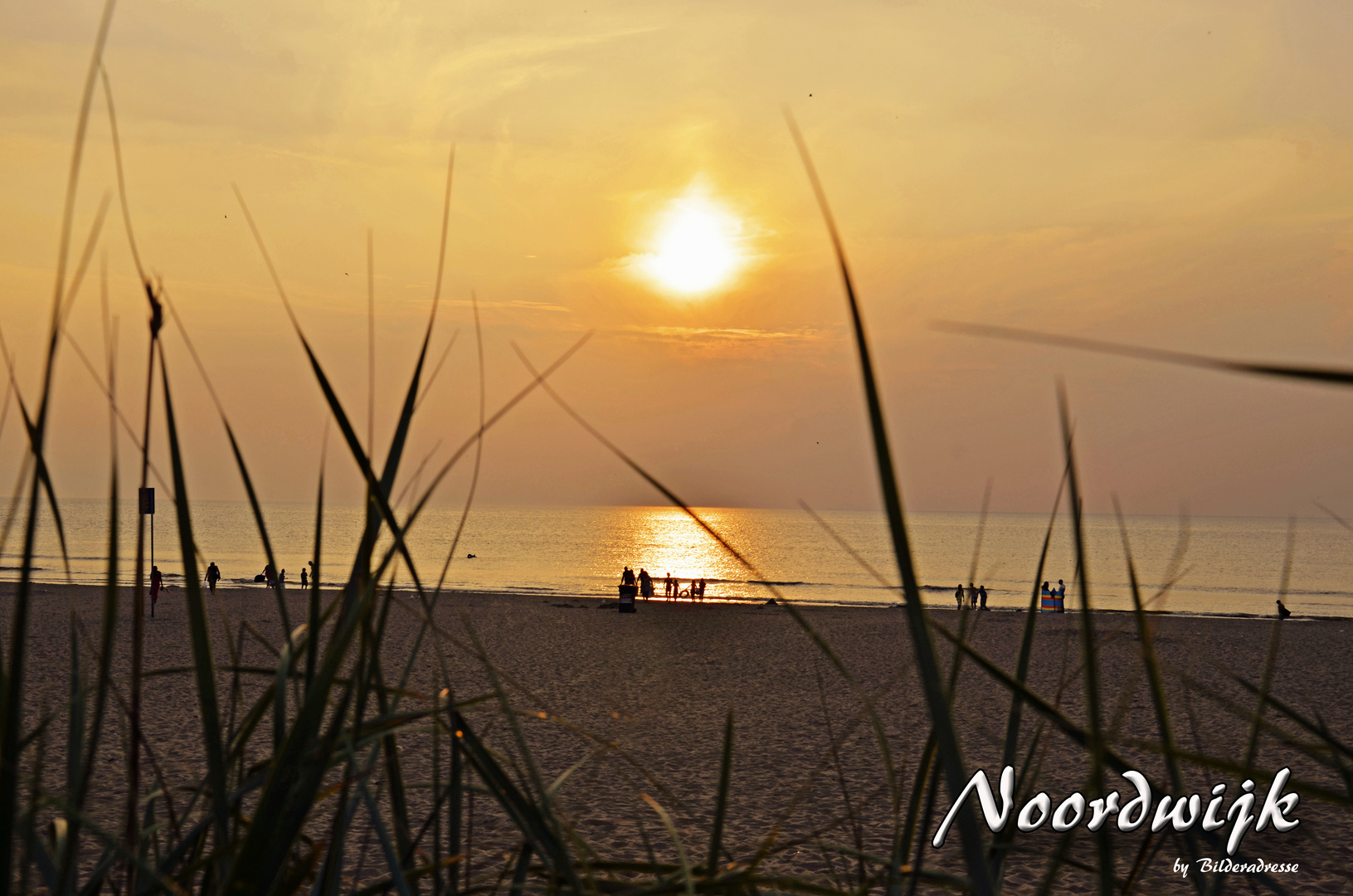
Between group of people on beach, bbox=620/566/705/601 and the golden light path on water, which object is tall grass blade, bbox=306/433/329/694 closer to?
group of people on beach, bbox=620/566/705/601

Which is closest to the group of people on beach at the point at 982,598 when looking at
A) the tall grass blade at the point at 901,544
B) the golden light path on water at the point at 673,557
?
the tall grass blade at the point at 901,544

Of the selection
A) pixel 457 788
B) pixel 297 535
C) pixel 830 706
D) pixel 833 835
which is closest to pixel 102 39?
pixel 457 788

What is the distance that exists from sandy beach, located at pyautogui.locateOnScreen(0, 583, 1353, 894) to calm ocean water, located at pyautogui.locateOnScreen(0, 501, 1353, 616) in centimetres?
163

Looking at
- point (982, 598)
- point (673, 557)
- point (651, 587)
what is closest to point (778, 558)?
point (673, 557)

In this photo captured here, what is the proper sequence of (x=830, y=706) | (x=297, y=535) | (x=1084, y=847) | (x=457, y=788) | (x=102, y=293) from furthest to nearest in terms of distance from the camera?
(x=297, y=535)
(x=830, y=706)
(x=1084, y=847)
(x=457, y=788)
(x=102, y=293)

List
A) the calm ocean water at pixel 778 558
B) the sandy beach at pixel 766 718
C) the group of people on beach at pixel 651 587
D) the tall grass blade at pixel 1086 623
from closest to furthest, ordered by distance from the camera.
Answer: the tall grass blade at pixel 1086 623 → the sandy beach at pixel 766 718 → the group of people on beach at pixel 651 587 → the calm ocean water at pixel 778 558

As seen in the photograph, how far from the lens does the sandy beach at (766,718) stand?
4543 mm

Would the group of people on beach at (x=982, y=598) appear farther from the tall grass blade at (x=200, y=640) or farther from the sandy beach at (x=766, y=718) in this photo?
the tall grass blade at (x=200, y=640)

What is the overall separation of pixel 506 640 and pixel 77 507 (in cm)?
18650

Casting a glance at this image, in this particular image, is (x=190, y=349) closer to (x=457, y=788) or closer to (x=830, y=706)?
(x=457, y=788)

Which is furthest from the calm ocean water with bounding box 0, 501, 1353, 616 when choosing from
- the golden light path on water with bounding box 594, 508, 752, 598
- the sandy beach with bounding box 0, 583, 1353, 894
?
the sandy beach with bounding box 0, 583, 1353, 894

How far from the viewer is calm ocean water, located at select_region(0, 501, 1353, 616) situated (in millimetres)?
48531

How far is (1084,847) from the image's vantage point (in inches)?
251

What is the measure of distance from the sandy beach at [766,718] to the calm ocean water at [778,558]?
5.34ft
